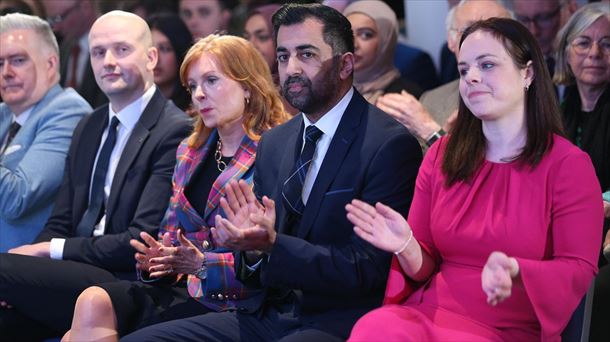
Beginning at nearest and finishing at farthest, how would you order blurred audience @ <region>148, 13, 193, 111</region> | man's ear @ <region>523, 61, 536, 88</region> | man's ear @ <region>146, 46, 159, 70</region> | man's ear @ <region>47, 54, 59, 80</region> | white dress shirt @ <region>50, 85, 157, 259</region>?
man's ear @ <region>523, 61, 536, 88</region> → white dress shirt @ <region>50, 85, 157, 259</region> → man's ear @ <region>146, 46, 159, 70</region> → man's ear @ <region>47, 54, 59, 80</region> → blurred audience @ <region>148, 13, 193, 111</region>

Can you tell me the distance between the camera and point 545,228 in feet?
9.16

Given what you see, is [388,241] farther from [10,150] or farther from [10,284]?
[10,150]

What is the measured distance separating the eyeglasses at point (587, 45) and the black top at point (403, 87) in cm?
98

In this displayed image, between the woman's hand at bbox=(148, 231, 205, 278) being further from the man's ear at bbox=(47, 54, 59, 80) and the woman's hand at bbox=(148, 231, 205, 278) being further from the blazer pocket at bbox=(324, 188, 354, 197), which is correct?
the man's ear at bbox=(47, 54, 59, 80)

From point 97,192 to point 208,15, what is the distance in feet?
6.94

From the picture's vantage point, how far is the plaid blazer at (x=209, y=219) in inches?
138

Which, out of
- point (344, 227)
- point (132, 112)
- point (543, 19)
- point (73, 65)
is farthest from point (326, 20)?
point (73, 65)

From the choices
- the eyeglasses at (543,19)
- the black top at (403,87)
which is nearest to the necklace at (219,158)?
the black top at (403,87)

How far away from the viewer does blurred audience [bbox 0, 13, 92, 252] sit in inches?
173

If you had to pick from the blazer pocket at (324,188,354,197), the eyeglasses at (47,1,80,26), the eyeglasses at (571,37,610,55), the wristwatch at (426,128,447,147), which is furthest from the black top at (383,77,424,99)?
the eyeglasses at (47,1,80,26)

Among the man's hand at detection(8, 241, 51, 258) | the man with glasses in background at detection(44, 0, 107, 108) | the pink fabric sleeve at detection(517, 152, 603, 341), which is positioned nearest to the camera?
the pink fabric sleeve at detection(517, 152, 603, 341)

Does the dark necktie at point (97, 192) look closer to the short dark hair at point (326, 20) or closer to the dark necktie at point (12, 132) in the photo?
the dark necktie at point (12, 132)

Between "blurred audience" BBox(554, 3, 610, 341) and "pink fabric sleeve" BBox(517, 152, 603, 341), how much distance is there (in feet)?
3.11

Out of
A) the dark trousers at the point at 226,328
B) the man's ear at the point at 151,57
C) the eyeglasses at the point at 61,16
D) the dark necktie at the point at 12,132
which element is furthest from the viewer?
the eyeglasses at the point at 61,16
